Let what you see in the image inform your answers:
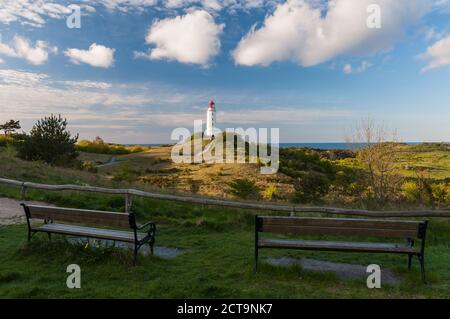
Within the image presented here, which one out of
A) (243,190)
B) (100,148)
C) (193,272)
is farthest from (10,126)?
(193,272)

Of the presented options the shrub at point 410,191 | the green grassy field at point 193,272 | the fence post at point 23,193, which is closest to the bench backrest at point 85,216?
the green grassy field at point 193,272

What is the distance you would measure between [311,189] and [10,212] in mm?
17605

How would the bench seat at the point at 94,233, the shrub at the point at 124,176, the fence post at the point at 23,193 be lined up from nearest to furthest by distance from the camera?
the bench seat at the point at 94,233 → the fence post at the point at 23,193 → the shrub at the point at 124,176

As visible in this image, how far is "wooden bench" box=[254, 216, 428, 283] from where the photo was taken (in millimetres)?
5141

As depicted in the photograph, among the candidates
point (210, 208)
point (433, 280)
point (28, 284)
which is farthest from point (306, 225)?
point (210, 208)

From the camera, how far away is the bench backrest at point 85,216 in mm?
5709

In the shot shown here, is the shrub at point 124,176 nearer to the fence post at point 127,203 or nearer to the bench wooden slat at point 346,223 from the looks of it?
the fence post at point 127,203

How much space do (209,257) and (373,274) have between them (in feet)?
8.71

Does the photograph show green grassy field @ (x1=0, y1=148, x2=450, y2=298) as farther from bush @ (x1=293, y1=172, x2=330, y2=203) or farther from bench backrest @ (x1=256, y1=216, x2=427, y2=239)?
bush @ (x1=293, y1=172, x2=330, y2=203)

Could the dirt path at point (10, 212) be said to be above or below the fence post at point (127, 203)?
below

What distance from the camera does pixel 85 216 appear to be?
6.01 m

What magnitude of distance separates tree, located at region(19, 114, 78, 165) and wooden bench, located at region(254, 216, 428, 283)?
25.2m

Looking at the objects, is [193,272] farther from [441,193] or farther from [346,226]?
[441,193]
